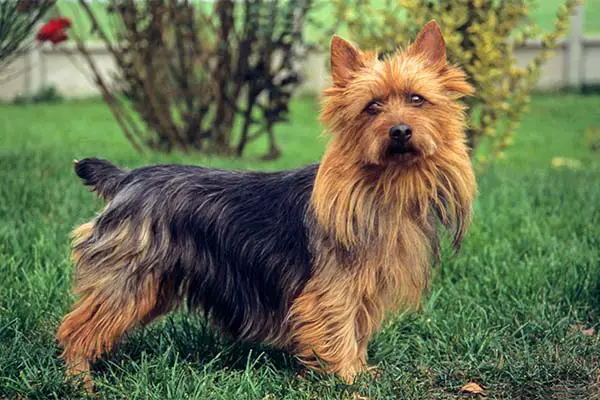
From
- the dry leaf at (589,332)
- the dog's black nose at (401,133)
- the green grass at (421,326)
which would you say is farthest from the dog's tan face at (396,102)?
the dry leaf at (589,332)

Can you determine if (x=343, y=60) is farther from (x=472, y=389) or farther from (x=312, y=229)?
(x=472, y=389)

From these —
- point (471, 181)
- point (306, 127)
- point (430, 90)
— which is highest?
point (430, 90)

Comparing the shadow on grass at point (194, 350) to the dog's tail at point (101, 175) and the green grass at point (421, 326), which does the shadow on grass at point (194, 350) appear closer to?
the green grass at point (421, 326)

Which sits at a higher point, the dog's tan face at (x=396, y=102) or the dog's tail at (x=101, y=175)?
the dog's tan face at (x=396, y=102)

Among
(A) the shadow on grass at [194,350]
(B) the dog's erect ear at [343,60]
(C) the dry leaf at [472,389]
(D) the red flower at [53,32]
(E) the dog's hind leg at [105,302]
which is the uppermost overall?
(D) the red flower at [53,32]

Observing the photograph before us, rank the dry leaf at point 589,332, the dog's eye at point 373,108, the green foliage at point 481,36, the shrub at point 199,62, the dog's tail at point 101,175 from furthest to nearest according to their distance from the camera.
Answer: the shrub at point 199,62, the green foliage at point 481,36, the dry leaf at point 589,332, the dog's tail at point 101,175, the dog's eye at point 373,108

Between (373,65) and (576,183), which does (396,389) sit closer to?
(373,65)

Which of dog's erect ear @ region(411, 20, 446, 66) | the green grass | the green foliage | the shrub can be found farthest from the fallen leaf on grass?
dog's erect ear @ region(411, 20, 446, 66)

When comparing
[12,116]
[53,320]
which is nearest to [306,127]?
[12,116]
